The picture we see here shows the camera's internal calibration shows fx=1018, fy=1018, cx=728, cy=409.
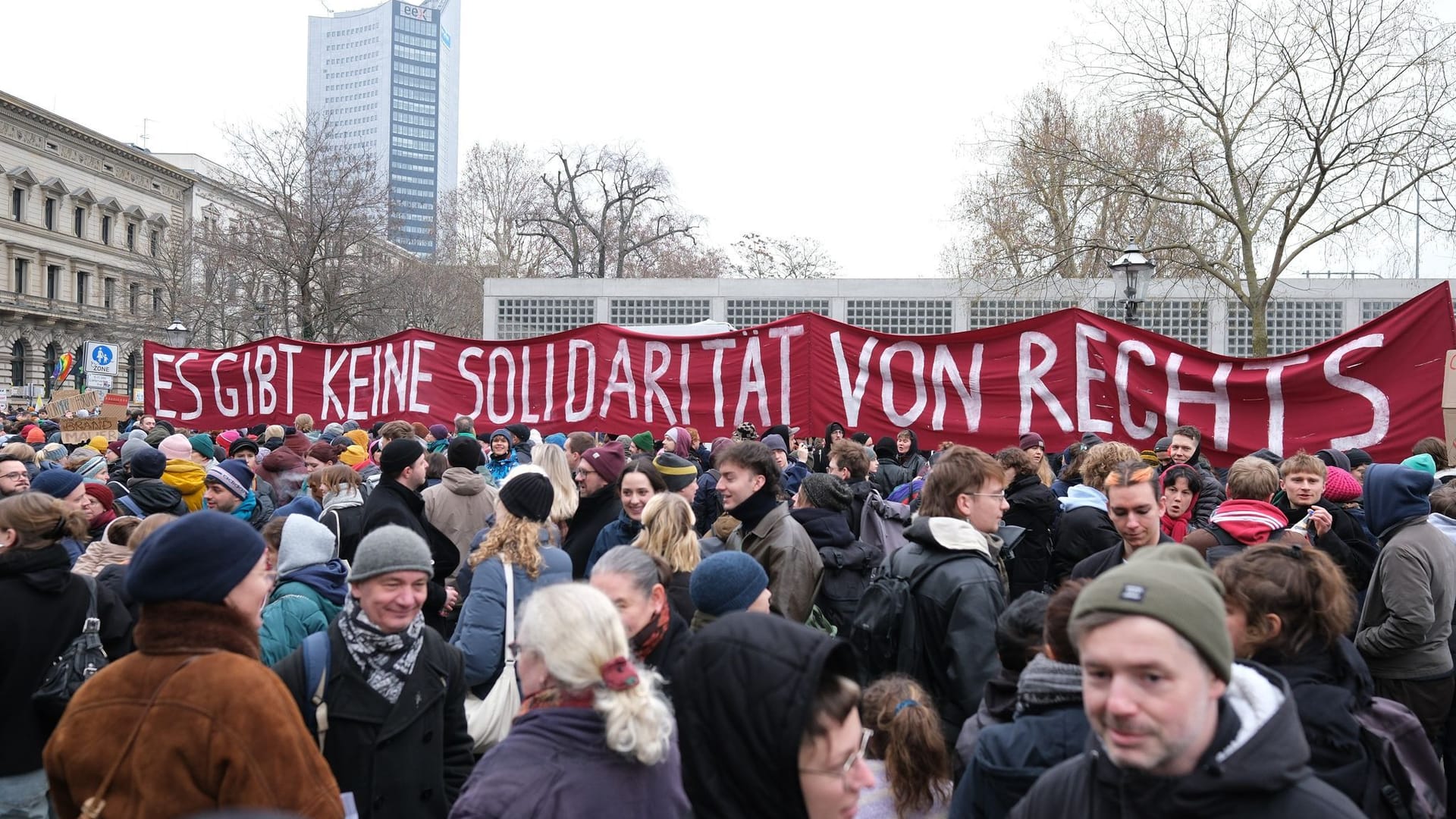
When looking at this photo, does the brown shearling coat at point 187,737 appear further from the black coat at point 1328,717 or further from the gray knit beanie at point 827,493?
the gray knit beanie at point 827,493

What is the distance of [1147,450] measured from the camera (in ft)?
25.1

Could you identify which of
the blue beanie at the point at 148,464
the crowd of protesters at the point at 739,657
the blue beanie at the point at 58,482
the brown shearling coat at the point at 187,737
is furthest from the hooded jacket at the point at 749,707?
the blue beanie at the point at 148,464

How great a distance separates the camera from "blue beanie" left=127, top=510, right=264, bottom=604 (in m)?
2.44

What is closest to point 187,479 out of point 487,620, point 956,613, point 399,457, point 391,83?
point 399,457

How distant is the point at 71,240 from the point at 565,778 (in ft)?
247

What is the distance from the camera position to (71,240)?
2527 inches

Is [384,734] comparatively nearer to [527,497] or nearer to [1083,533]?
[527,497]

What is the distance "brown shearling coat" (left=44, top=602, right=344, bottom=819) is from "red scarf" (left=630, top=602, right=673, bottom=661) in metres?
1.06

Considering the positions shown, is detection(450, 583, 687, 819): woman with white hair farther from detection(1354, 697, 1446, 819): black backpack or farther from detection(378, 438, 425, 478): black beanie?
detection(378, 438, 425, 478): black beanie

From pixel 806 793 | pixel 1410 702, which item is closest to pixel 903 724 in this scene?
pixel 806 793

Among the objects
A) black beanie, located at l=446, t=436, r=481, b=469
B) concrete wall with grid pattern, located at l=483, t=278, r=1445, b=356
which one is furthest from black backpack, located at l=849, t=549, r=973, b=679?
concrete wall with grid pattern, located at l=483, t=278, r=1445, b=356

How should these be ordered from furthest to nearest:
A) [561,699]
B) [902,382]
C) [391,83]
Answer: [391,83]
[902,382]
[561,699]

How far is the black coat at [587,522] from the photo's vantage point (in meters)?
5.86

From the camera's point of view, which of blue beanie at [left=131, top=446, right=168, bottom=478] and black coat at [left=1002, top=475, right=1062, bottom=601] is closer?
black coat at [left=1002, top=475, right=1062, bottom=601]
